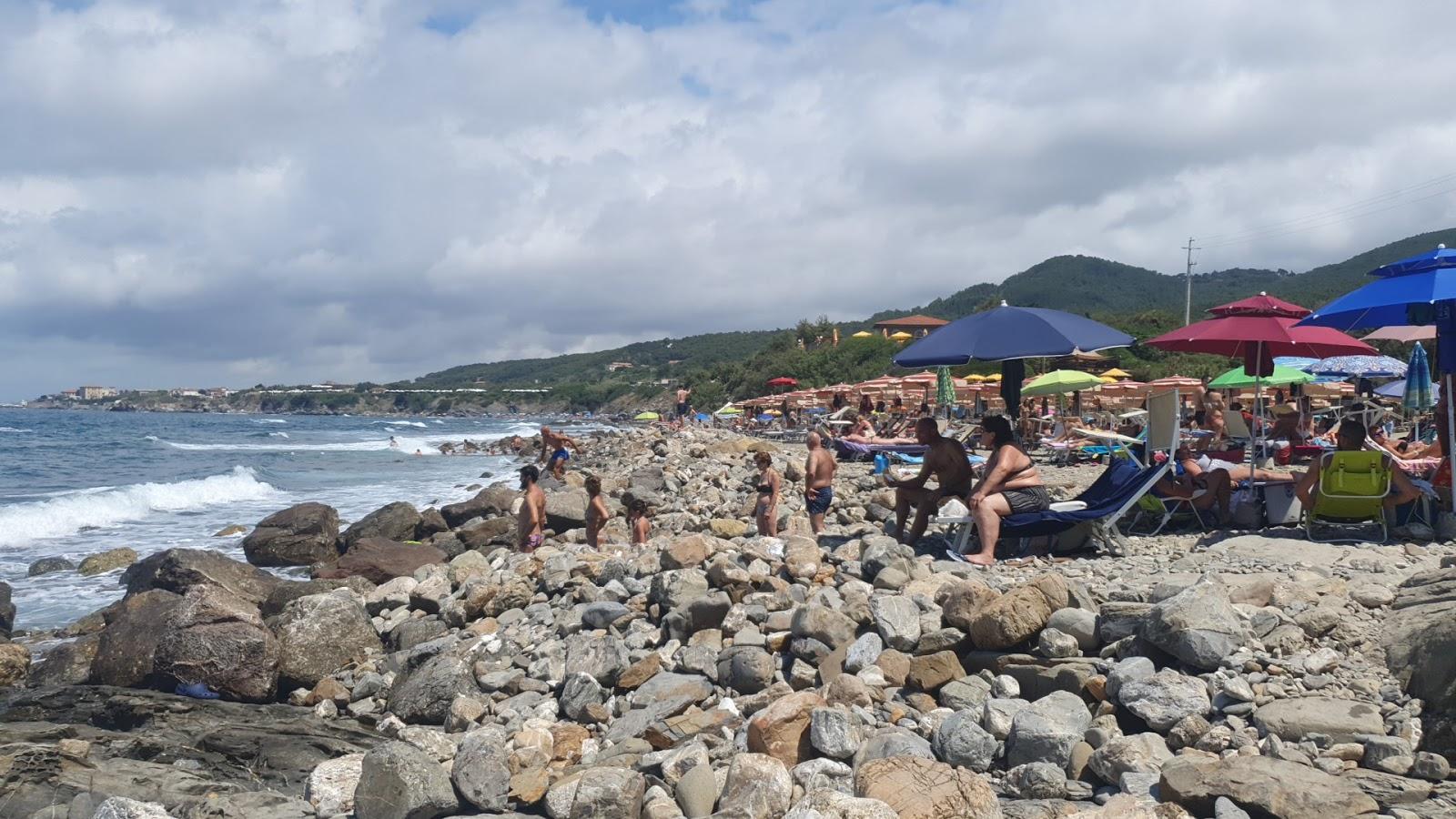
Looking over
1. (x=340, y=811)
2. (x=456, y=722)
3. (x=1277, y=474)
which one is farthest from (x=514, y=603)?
(x=1277, y=474)

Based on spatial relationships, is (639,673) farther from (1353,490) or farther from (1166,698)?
(1353,490)

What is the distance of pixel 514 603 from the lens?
838 centimetres

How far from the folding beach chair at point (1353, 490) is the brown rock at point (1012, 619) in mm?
3317

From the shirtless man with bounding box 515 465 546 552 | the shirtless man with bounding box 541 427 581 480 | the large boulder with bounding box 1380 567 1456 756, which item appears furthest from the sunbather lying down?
the shirtless man with bounding box 541 427 581 480

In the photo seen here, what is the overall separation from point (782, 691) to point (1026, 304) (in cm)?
9886

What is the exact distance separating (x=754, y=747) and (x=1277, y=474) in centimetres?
639

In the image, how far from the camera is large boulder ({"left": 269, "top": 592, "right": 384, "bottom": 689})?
25.6 feet

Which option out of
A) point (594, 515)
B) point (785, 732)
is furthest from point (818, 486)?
point (785, 732)

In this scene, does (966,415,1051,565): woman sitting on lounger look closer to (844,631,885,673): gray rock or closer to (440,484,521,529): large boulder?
(844,631,885,673): gray rock

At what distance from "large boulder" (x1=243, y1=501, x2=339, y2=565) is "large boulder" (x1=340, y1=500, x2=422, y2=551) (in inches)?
12.2

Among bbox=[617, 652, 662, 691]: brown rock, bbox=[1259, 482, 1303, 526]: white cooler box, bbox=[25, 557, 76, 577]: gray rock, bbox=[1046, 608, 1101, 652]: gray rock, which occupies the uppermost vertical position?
bbox=[1259, 482, 1303, 526]: white cooler box

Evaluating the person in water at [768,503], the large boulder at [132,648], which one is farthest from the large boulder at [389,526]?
the person in water at [768,503]

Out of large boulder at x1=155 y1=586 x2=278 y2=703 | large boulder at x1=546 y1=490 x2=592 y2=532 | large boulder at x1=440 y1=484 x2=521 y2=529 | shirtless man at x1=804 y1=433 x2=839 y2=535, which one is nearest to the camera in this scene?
large boulder at x1=155 y1=586 x2=278 y2=703

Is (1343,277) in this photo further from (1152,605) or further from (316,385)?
(316,385)
